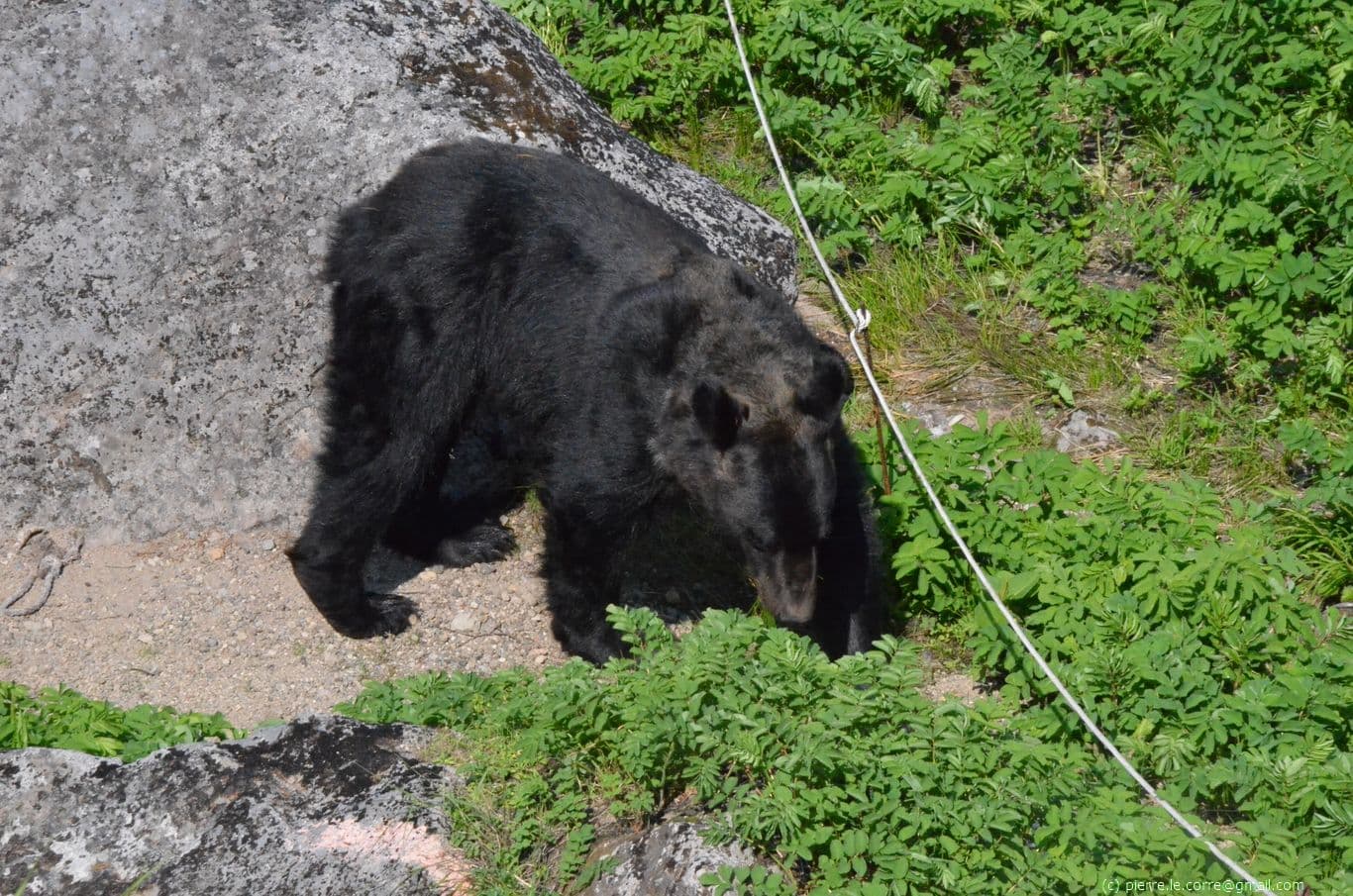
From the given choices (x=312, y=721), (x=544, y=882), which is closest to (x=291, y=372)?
(x=312, y=721)

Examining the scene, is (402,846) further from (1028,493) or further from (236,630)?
(1028,493)

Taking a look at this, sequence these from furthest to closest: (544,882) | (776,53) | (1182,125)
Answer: (776,53), (1182,125), (544,882)

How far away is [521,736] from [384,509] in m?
2.11

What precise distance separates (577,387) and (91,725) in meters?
2.30

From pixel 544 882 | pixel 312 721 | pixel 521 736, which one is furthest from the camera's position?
pixel 312 721

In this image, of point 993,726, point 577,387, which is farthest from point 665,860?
point 577,387

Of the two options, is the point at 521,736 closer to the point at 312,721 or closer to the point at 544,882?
the point at 544,882

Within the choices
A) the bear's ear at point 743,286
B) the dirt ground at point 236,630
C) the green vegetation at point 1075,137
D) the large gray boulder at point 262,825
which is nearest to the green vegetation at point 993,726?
the large gray boulder at point 262,825

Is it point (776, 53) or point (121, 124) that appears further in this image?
point (776, 53)

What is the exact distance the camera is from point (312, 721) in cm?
449

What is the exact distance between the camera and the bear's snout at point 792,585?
5.10 m

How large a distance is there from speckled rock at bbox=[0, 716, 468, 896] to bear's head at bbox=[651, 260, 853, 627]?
154cm

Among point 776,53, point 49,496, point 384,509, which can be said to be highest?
point 776,53

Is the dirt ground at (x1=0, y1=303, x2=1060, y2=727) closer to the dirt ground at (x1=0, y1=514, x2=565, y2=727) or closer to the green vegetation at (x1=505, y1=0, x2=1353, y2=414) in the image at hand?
the dirt ground at (x1=0, y1=514, x2=565, y2=727)
